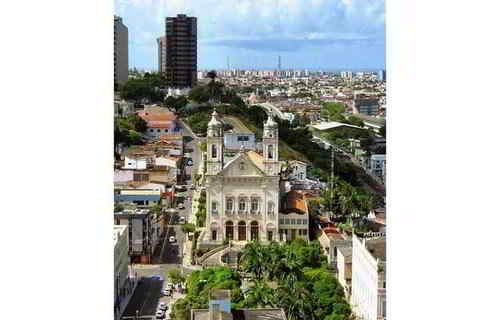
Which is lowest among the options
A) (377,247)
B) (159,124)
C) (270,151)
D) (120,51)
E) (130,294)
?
(130,294)

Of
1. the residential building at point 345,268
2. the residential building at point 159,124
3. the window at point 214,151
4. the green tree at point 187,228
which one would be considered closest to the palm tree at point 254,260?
the green tree at point 187,228

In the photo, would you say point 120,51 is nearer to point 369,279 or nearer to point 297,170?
point 297,170

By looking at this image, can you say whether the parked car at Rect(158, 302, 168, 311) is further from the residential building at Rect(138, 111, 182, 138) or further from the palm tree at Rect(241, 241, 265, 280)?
the residential building at Rect(138, 111, 182, 138)

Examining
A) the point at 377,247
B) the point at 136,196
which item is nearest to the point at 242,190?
the point at 136,196

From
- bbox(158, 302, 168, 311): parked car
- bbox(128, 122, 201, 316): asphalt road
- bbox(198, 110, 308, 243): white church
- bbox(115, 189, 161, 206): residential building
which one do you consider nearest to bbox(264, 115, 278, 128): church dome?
bbox(198, 110, 308, 243): white church
